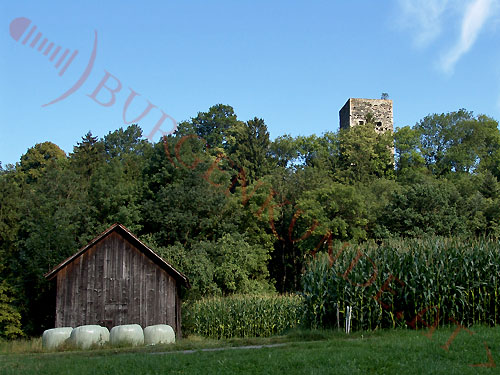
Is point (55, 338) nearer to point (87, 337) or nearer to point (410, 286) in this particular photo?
point (87, 337)

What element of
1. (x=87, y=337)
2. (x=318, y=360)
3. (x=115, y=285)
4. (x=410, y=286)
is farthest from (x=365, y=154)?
(x=318, y=360)

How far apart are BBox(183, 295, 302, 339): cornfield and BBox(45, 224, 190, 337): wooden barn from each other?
119 inches

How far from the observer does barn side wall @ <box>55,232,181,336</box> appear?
2356cm

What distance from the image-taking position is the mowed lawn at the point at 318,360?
1084cm

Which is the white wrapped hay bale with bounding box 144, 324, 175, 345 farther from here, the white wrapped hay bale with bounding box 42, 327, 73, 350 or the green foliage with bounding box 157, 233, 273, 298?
the green foliage with bounding box 157, 233, 273, 298

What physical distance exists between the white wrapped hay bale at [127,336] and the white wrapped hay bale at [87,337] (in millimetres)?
394

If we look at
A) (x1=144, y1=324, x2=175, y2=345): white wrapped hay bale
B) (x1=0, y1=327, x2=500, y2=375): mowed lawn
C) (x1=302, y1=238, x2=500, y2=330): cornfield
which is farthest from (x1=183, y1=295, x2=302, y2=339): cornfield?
(x1=0, y1=327, x2=500, y2=375): mowed lawn

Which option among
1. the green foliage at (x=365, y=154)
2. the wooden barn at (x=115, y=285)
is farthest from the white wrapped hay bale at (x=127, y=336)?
the green foliage at (x=365, y=154)

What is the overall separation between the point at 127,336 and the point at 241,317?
8.69m

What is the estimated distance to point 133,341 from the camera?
19.2 metres

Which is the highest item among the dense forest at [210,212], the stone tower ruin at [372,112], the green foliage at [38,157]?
the stone tower ruin at [372,112]

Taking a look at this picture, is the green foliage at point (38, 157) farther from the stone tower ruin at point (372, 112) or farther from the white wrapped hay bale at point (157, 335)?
the white wrapped hay bale at point (157, 335)

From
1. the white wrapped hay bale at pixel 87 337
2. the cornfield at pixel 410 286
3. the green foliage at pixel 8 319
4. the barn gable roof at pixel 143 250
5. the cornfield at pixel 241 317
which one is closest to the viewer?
the cornfield at pixel 410 286

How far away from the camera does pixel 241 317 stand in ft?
88.6
